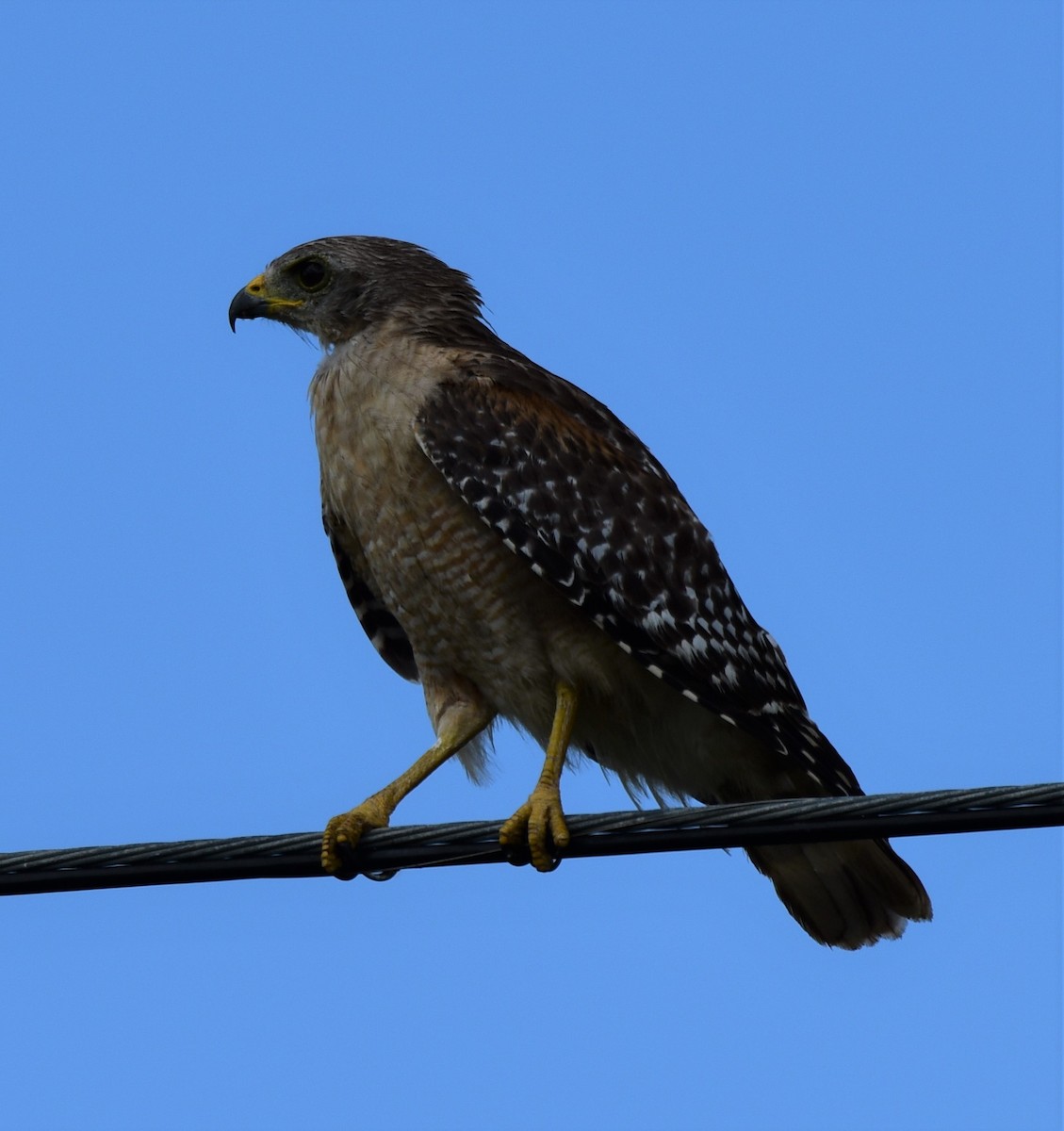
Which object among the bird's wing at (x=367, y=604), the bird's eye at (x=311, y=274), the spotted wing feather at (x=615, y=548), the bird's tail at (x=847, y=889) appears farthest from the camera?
the bird's eye at (x=311, y=274)

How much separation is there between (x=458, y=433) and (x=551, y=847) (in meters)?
1.62

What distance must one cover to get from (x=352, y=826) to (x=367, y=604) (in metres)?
1.54

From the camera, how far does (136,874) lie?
4.61 metres

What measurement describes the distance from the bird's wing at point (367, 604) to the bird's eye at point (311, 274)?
99 cm

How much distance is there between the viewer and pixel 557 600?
22.0ft

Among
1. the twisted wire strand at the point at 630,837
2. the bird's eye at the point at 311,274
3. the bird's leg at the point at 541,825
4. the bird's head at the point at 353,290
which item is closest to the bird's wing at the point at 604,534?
the bird's head at the point at 353,290

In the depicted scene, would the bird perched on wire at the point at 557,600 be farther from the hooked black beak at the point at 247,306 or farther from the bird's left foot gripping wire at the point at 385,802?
the hooked black beak at the point at 247,306

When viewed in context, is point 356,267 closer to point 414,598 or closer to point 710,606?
point 414,598

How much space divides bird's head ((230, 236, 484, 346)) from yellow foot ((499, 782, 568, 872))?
87.5 inches

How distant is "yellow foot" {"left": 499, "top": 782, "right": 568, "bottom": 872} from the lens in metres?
5.84

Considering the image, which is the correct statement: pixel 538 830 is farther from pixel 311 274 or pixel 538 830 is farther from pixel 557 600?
pixel 311 274

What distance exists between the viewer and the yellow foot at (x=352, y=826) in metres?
5.83

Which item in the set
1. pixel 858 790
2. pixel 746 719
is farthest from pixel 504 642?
pixel 858 790

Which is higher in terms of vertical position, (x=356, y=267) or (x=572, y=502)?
(x=356, y=267)
